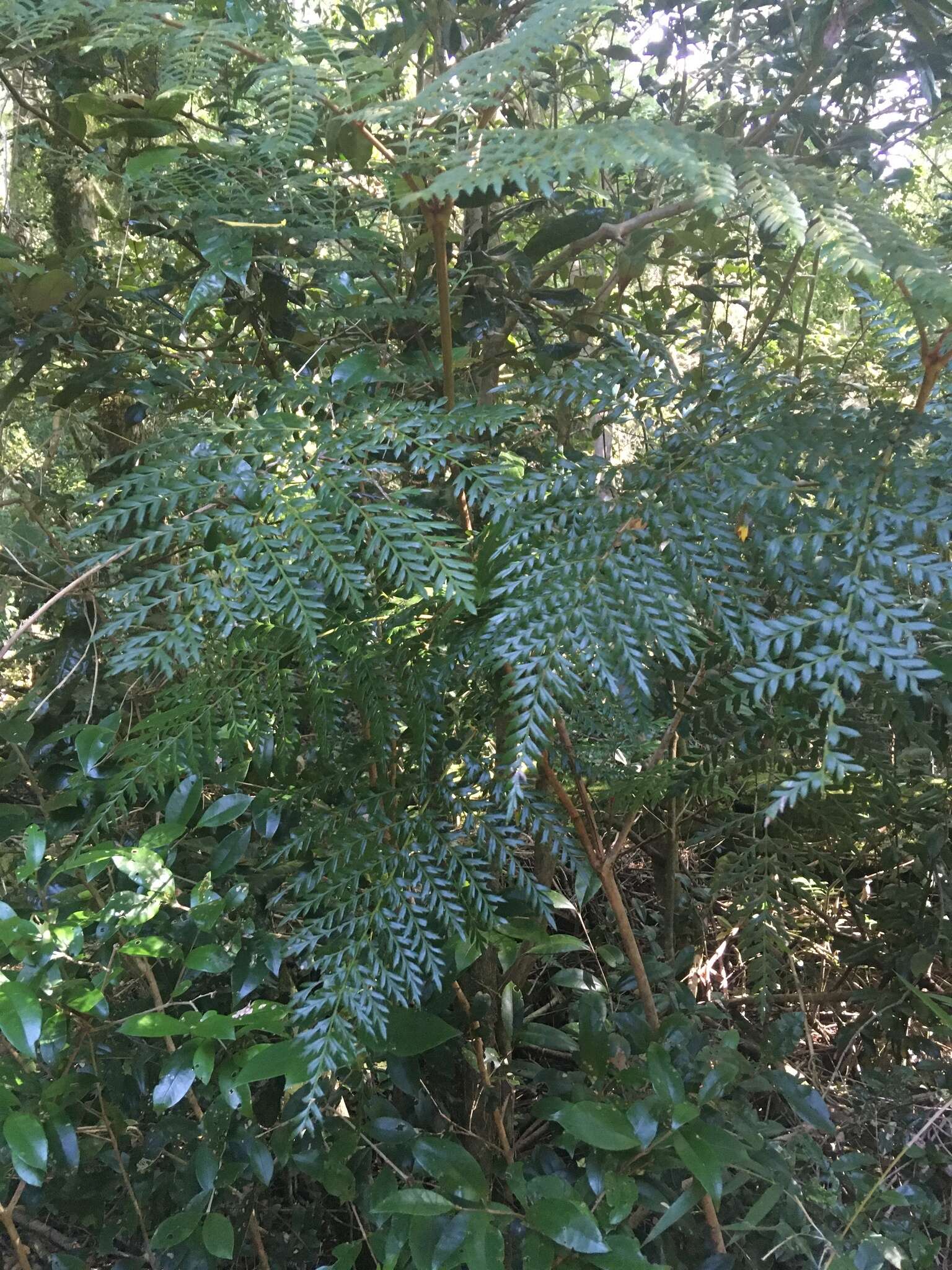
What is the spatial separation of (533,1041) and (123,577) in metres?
0.71

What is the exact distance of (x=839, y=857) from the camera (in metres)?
1.12

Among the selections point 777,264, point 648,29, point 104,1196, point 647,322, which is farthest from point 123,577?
point 648,29

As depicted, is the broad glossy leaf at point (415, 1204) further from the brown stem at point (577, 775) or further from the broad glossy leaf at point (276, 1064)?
the brown stem at point (577, 775)

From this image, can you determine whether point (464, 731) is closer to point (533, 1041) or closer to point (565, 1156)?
point (533, 1041)

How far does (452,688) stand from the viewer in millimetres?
733

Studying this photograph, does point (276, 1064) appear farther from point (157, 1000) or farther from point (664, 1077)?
point (664, 1077)

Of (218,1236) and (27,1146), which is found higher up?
(27,1146)

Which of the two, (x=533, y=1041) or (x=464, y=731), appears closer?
(x=464, y=731)

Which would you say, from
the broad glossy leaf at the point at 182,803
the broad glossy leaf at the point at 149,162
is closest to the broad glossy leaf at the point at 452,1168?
the broad glossy leaf at the point at 182,803

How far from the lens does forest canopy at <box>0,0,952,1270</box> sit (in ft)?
1.99

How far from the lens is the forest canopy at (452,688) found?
61 centimetres

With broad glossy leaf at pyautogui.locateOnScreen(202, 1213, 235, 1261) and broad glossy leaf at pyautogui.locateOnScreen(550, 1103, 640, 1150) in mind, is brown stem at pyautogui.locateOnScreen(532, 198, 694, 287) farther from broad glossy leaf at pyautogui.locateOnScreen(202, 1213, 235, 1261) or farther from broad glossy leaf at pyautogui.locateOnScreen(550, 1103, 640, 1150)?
broad glossy leaf at pyautogui.locateOnScreen(202, 1213, 235, 1261)

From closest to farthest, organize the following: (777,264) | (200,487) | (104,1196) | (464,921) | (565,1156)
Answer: (200,487) < (464,921) < (104,1196) < (565,1156) < (777,264)

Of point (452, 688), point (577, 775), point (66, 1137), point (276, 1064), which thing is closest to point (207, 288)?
point (452, 688)
